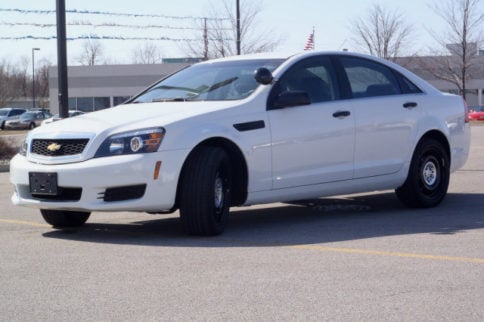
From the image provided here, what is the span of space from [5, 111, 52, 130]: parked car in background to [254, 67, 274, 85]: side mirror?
50103 millimetres

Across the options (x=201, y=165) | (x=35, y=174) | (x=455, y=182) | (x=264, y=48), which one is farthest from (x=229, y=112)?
(x=264, y=48)

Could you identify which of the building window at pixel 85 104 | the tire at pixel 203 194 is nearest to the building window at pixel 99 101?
the building window at pixel 85 104

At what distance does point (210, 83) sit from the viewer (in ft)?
28.6

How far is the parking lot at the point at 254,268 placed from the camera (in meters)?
5.22

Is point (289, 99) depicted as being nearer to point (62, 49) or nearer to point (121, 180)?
point (121, 180)

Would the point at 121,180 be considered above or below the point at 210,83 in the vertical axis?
below

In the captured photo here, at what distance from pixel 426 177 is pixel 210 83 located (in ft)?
8.76

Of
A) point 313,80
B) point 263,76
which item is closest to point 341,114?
point 313,80

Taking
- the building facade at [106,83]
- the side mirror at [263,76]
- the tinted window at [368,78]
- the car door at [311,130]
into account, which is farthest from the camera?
the building facade at [106,83]

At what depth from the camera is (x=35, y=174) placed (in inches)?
307

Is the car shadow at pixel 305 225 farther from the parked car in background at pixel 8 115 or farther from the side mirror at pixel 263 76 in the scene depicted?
the parked car in background at pixel 8 115

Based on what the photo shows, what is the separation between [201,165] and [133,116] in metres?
0.81

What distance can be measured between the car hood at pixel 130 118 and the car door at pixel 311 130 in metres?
0.58

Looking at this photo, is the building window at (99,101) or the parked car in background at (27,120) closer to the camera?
the parked car in background at (27,120)
